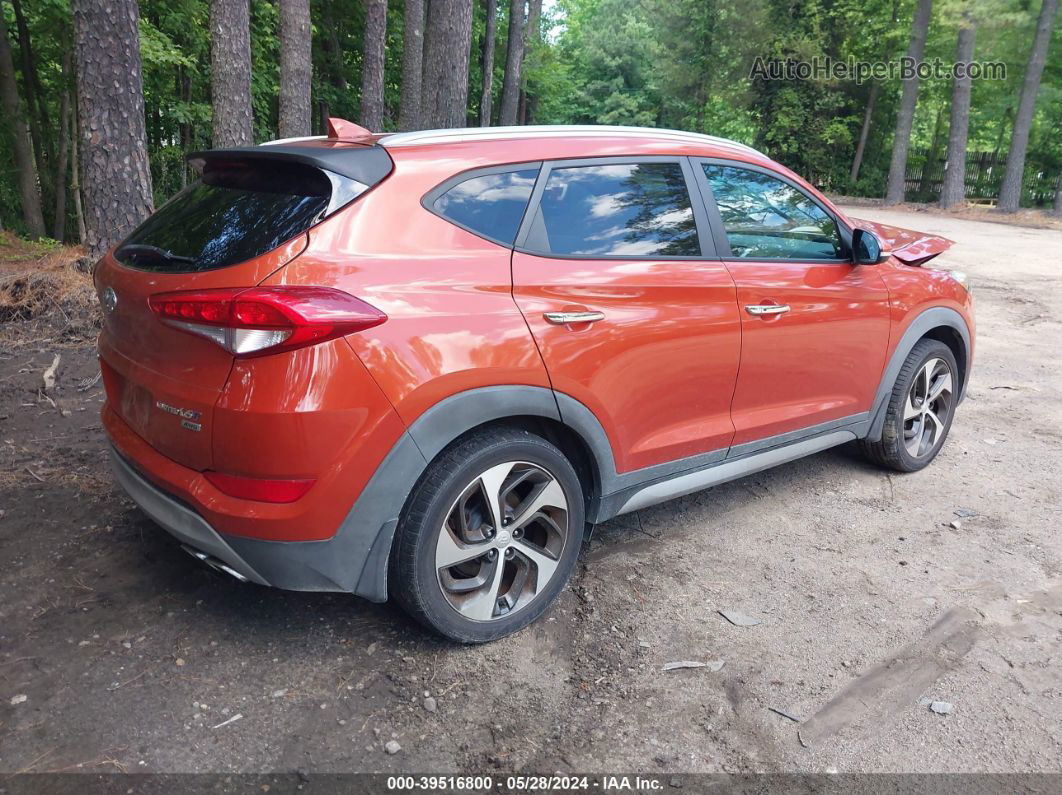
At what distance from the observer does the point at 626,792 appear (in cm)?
231

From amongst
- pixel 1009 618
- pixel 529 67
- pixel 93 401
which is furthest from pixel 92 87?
pixel 529 67

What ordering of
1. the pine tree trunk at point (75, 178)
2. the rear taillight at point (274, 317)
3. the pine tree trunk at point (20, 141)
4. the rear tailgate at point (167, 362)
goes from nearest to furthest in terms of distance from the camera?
1. the rear taillight at point (274, 317)
2. the rear tailgate at point (167, 362)
3. the pine tree trunk at point (20, 141)
4. the pine tree trunk at point (75, 178)

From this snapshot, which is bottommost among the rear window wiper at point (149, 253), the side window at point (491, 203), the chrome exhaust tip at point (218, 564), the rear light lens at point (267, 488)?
the chrome exhaust tip at point (218, 564)

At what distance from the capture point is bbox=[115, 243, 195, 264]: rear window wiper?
271 centimetres

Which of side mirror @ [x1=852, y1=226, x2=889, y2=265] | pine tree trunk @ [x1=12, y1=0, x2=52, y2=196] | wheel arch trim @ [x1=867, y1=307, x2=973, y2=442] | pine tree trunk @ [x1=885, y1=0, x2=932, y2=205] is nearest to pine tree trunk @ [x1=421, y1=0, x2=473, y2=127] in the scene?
pine tree trunk @ [x1=12, y1=0, x2=52, y2=196]

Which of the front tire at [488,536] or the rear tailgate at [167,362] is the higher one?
the rear tailgate at [167,362]

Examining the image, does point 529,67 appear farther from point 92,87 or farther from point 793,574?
point 793,574

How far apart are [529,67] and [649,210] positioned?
107ft

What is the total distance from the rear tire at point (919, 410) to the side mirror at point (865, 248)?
0.79m

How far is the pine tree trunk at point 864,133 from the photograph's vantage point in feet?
107

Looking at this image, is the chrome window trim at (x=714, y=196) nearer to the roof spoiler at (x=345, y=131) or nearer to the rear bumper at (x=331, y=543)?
the roof spoiler at (x=345, y=131)

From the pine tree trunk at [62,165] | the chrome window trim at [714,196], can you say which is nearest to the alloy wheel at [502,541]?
the chrome window trim at [714,196]

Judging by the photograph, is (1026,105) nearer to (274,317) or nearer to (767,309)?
(767,309)

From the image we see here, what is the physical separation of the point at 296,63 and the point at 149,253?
9701 mm
